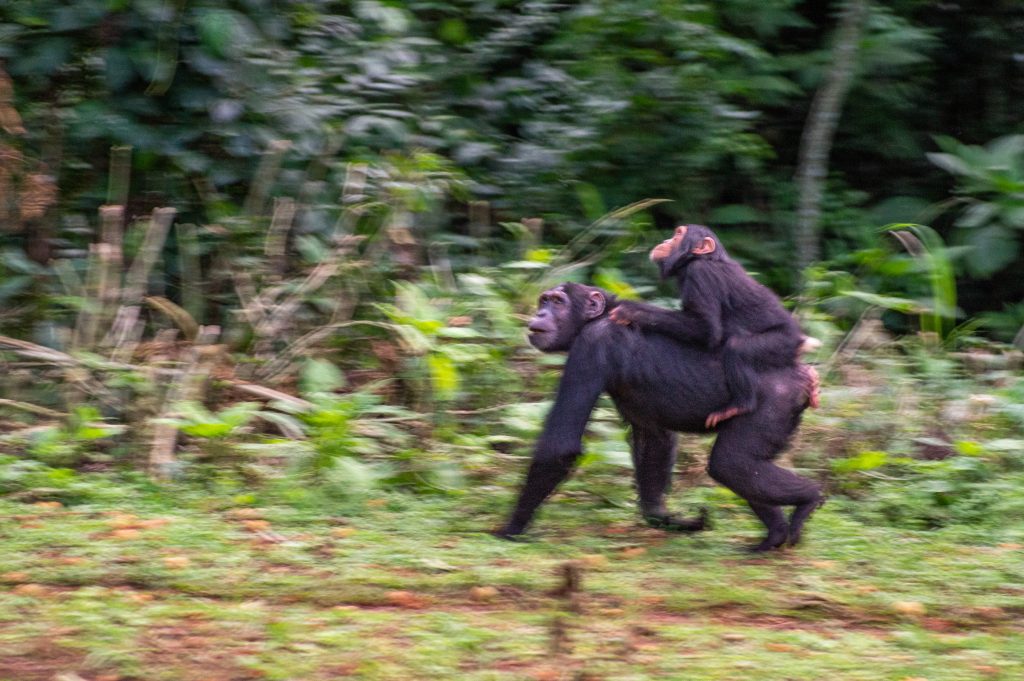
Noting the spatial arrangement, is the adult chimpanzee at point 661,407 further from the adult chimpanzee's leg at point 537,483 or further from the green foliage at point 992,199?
the green foliage at point 992,199

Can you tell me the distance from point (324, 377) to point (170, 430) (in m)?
0.96

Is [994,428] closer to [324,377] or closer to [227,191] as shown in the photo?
[324,377]

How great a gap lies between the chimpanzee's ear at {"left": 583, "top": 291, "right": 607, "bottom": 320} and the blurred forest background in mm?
911

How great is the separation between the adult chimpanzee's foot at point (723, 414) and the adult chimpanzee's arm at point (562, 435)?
55 cm

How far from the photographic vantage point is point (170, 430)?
703cm

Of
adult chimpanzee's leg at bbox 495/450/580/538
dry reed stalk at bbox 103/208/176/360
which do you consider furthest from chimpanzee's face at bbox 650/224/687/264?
dry reed stalk at bbox 103/208/176/360

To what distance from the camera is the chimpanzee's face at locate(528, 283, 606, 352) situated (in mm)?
6465

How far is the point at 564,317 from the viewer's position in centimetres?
648

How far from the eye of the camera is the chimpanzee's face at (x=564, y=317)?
646cm

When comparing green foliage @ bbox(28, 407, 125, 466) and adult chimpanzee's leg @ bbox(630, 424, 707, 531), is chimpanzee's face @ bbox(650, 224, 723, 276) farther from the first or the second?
green foliage @ bbox(28, 407, 125, 466)

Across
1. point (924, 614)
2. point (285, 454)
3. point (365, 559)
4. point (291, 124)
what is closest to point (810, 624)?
point (924, 614)

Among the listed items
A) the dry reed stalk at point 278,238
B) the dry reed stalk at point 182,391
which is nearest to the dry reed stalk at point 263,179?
the dry reed stalk at point 278,238

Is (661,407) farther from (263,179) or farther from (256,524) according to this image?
(263,179)

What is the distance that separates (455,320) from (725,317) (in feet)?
7.88
